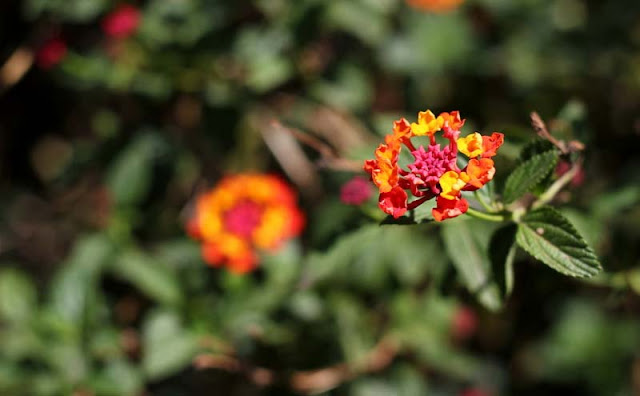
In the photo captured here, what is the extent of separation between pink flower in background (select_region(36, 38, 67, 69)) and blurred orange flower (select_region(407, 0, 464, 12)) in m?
1.36

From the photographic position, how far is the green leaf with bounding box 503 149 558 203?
103 centimetres

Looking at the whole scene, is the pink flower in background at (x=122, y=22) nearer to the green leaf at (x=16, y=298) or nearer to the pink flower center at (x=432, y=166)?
the green leaf at (x=16, y=298)

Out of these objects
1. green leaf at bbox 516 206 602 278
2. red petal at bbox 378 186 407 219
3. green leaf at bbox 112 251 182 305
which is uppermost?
green leaf at bbox 112 251 182 305

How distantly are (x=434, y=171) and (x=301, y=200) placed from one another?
1762 mm

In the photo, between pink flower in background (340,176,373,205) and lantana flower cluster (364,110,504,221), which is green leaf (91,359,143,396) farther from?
lantana flower cluster (364,110,504,221)

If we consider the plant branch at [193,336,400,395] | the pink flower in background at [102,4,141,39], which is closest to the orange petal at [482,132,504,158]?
the plant branch at [193,336,400,395]

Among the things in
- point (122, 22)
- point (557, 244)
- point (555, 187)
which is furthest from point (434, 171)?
point (122, 22)

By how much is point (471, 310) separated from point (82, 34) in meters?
2.05

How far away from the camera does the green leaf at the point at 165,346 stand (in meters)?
1.86

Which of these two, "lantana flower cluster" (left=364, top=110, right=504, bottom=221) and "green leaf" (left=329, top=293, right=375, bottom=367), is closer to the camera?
"lantana flower cluster" (left=364, top=110, right=504, bottom=221)

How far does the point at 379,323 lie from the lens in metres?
2.15

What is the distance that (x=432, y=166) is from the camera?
0.96 meters

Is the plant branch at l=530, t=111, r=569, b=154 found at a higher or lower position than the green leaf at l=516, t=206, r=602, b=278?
higher

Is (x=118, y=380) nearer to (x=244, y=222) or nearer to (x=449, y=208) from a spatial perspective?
(x=244, y=222)
